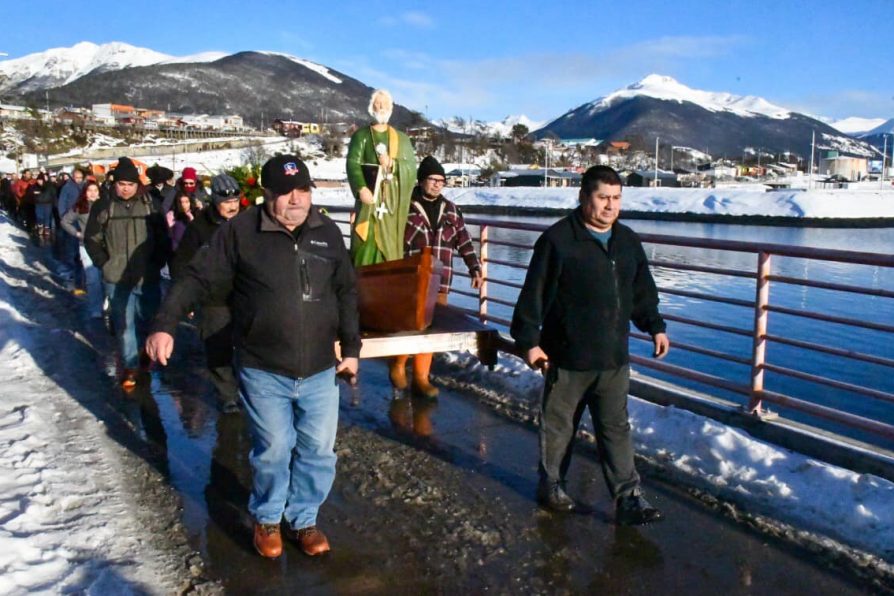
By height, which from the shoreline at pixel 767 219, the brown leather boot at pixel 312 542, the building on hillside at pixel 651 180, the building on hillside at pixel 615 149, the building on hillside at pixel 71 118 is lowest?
the shoreline at pixel 767 219

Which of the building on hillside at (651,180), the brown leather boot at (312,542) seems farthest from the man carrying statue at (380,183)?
the building on hillside at (651,180)

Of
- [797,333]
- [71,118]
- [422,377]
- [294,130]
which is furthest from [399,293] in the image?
[294,130]

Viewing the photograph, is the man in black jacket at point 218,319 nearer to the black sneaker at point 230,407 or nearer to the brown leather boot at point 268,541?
the black sneaker at point 230,407

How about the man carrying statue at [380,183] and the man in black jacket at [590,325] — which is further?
the man carrying statue at [380,183]

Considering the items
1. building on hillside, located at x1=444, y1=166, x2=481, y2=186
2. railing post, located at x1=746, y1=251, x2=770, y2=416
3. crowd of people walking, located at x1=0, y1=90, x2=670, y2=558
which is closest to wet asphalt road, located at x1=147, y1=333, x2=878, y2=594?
crowd of people walking, located at x1=0, y1=90, x2=670, y2=558

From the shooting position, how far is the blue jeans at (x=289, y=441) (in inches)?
139

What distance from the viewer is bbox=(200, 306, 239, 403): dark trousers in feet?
18.7

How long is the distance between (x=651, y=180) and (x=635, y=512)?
127 meters

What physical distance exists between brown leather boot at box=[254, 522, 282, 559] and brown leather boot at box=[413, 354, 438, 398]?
8.78 feet

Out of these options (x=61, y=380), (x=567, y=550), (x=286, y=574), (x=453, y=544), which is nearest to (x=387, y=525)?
(x=453, y=544)

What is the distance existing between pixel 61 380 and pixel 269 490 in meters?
4.02

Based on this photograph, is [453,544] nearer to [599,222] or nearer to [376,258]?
[599,222]

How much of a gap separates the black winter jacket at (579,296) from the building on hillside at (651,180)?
4569 inches

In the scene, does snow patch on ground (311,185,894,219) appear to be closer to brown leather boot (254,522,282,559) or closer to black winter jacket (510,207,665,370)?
black winter jacket (510,207,665,370)
